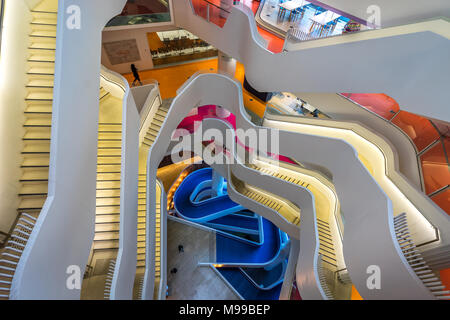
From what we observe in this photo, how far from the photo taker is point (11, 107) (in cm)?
472

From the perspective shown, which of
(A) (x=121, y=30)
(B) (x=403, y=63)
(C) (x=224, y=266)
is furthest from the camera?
(C) (x=224, y=266)

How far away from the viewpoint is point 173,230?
1516 centimetres

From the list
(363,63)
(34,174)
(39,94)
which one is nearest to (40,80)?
(39,94)

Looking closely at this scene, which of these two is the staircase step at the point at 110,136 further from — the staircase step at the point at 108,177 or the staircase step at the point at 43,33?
the staircase step at the point at 43,33

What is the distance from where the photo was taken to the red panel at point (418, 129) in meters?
6.31

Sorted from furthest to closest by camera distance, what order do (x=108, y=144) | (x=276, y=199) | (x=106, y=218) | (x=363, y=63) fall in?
1. (x=276, y=199)
2. (x=108, y=144)
3. (x=106, y=218)
4. (x=363, y=63)

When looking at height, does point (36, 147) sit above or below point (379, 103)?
below

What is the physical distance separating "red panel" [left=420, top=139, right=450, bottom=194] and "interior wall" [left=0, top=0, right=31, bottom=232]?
10.2 m

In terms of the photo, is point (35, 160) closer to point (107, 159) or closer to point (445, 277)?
point (107, 159)

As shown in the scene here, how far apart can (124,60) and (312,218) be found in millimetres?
13190

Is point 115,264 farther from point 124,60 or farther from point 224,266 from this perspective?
point 124,60

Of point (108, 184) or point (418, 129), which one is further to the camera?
point (108, 184)

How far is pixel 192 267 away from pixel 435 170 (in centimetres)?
1246

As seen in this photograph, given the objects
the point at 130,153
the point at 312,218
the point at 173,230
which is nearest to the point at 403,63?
the point at 312,218
